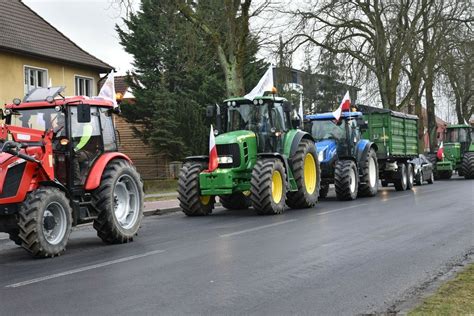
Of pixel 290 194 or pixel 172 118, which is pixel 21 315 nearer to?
pixel 290 194

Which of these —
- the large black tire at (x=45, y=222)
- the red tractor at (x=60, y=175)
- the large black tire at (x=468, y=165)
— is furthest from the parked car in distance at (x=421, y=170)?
the large black tire at (x=45, y=222)

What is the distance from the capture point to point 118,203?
10.9 m

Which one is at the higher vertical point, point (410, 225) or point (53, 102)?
point (53, 102)

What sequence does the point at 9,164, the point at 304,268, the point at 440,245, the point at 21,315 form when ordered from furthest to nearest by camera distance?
the point at 440,245 → the point at 9,164 → the point at 304,268 → the point at 21,315

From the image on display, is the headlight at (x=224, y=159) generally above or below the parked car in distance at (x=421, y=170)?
above

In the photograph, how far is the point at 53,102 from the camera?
1005 cm

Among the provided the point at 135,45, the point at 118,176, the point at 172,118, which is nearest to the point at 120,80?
the point at 135,45

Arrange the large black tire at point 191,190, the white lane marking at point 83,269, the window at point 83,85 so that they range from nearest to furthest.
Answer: the white lane marking at point 83,269, the large black tire at point 191,190, the window at point 83,85

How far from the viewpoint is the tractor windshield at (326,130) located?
1984 cm

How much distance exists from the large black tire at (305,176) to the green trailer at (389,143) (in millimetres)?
6774

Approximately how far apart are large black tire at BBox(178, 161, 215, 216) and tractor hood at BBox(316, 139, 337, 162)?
16.4ft

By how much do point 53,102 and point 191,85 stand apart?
1070 inches

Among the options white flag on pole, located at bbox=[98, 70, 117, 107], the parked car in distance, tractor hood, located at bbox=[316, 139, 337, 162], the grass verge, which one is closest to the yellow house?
tractor hood, located at bbox=[316, 139, 337, 162]

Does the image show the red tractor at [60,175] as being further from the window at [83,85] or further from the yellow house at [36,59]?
the window at [83,85]
